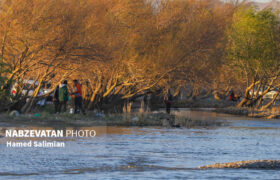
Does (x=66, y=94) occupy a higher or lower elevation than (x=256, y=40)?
lower

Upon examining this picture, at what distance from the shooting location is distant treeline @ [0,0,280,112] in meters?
26.5

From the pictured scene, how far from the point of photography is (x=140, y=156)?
1516 cm

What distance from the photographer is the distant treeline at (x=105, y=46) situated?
2653 centimetres

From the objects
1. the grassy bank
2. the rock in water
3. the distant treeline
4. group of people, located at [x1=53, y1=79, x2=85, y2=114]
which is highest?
the distant treeline

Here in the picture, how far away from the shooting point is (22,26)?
26.0m

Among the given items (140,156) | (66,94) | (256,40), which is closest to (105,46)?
(66,94)

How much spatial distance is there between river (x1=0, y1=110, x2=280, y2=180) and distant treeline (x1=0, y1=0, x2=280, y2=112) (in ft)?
18.9

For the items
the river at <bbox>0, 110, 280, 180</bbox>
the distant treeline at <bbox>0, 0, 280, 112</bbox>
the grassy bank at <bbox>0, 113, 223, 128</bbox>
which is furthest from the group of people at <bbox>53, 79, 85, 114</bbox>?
the river at <bbox>0, 110, 280, 180</bbox>

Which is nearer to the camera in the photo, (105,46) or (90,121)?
(90,121)

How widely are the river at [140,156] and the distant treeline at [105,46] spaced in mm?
5762

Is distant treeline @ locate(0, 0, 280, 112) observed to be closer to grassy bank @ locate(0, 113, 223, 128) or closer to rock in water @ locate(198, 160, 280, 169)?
grassy bank @ locate(0, 113, 223, 128)

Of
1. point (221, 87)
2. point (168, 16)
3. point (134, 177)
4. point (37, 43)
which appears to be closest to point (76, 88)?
point (37, 43)

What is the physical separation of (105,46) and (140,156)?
604 inches

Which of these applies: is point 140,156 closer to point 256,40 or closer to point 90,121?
point 90,121
